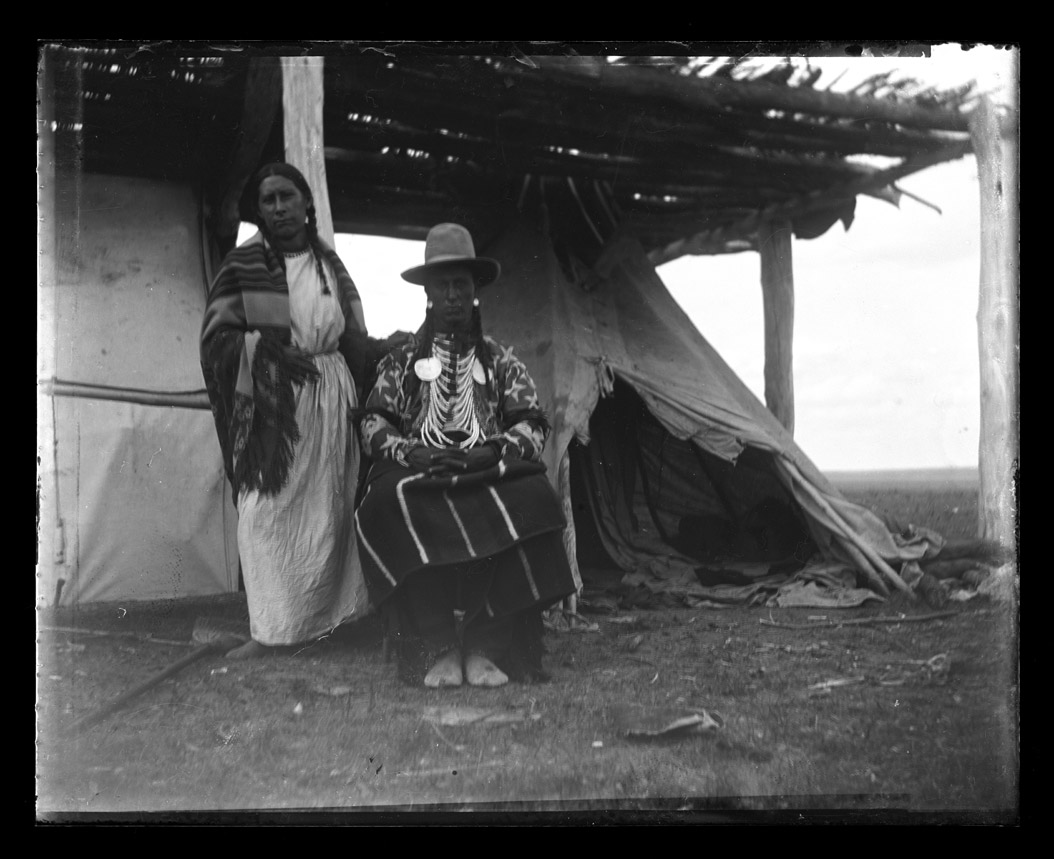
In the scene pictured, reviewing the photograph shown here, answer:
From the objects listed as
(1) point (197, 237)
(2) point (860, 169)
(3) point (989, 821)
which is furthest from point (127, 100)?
(3) point (989, 821)

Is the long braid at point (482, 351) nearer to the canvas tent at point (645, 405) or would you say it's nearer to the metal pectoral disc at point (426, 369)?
the canvas tent at point (645, 405)

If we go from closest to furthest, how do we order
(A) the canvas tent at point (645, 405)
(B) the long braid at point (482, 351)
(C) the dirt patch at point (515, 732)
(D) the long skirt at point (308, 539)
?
(C) the dirt patch at point (515, 732) → (D) the long skirt at point (308, 539) → (B) the long braid at point (482, 351) → (A) the canvas tent at point (645, 405)

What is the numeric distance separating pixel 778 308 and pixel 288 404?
2039mm

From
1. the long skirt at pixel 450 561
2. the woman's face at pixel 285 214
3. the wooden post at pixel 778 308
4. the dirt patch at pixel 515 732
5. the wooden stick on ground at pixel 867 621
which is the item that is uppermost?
the woman's face at pixel 285 214

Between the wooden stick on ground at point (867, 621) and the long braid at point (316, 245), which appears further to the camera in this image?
the wooden stick on ground at point (867, 621)

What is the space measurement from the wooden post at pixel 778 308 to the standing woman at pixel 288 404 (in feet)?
5.44

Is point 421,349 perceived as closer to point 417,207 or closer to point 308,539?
point 417,207

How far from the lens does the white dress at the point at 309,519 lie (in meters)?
4.00

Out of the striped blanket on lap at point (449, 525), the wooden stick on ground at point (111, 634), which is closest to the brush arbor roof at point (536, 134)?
the striped blanket on lap at point (449, 525)

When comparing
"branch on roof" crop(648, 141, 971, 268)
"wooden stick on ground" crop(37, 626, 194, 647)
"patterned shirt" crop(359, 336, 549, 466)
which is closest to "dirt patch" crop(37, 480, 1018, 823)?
"wooden stick on ground" crop(37, 626, 194, 647)

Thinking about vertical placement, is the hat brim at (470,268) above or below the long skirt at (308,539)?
above

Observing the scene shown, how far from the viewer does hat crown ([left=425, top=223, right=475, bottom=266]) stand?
4.07 meters

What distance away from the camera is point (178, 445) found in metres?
4.15

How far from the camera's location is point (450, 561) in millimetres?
3939
